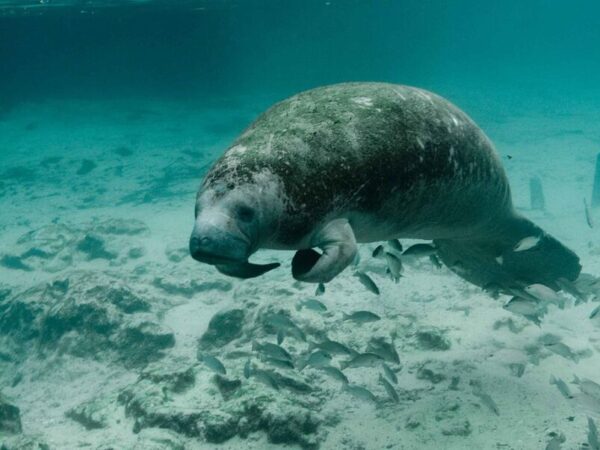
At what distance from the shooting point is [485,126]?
110ft

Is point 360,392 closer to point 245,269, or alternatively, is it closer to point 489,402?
point 489,402

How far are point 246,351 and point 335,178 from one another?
199 inches

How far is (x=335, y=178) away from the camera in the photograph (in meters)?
2.80

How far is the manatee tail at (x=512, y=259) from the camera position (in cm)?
557

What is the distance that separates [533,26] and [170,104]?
189096 mm

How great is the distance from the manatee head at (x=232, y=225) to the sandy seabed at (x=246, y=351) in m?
3.05

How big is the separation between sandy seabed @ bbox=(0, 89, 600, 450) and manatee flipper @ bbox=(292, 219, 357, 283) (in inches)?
105

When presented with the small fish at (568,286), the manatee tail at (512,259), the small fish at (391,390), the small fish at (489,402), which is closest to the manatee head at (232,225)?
the small fish at (391,390)

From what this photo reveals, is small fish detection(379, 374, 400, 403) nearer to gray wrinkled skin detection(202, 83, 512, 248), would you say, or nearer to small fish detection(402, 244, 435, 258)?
small fish detection(402, 244, 435, 258)

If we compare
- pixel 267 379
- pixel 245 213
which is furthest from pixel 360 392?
pixel 245 213

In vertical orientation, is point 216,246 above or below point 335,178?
below

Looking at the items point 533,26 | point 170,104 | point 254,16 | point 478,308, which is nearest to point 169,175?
point 478,308

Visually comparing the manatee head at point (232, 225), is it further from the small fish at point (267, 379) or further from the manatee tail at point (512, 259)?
the manatee tail at point (512, 259)

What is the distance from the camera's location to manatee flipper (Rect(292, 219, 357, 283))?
254 centimetres
